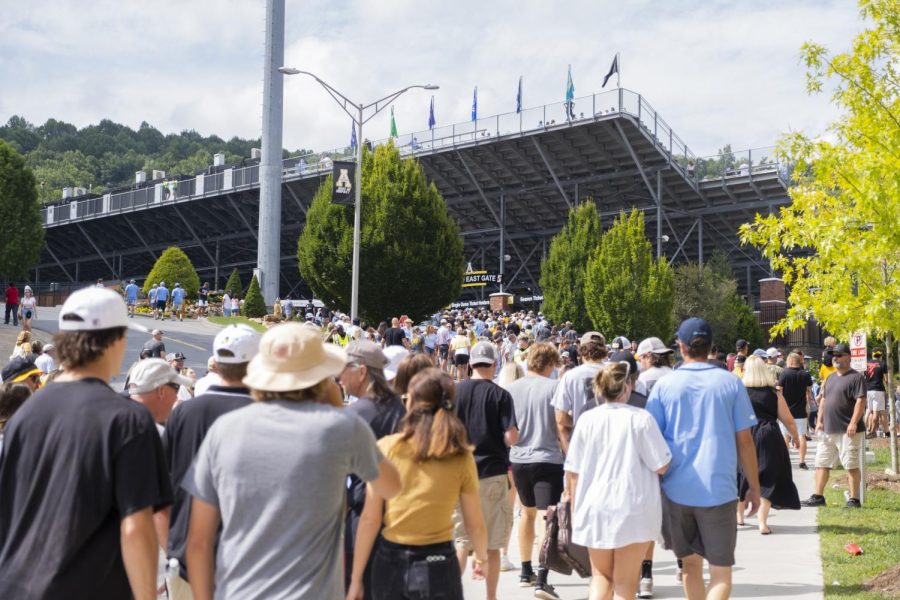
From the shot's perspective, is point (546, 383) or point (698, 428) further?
point (546, 383)

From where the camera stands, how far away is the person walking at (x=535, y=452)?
7543 millimetres

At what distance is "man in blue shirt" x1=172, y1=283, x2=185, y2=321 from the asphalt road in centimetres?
67

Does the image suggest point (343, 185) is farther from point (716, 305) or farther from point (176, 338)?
point (716, 305)

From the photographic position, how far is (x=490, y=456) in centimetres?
674

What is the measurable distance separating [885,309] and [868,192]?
185cm

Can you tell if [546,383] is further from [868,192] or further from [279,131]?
[279,131]

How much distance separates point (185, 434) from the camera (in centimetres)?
434

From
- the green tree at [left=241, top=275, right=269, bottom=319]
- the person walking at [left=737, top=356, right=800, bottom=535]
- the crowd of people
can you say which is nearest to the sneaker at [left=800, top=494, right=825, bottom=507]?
the person walking at [left=737, top=356, right=800, bottom=535]

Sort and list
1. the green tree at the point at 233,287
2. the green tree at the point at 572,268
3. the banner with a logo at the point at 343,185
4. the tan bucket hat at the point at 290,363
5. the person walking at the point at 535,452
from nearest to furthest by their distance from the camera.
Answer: the tan bucket hat at the point at 290,363
the person walking at the point at 535,452
the banner with a logo at the point at 343,185
the green tree at the point at 572,268
the green tree at the point at 233,287

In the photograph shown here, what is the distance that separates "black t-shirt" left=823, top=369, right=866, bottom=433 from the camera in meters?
11.3

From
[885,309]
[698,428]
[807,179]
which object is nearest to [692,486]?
[698,428]

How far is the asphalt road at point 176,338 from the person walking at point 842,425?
16.5m

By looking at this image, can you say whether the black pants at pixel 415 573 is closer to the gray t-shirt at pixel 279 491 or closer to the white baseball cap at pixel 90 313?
the gray t-shirt at pixel 279 491

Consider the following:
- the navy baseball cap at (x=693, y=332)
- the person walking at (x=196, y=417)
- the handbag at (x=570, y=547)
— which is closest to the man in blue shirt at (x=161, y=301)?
the handbag at (x=570, y=547)
